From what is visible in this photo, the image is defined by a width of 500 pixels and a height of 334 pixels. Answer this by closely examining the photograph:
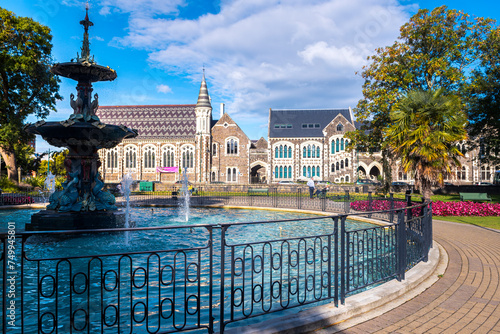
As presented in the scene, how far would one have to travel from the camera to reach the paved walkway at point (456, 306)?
163 inches

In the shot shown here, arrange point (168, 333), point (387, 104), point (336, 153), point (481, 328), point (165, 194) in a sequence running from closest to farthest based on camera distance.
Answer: point (168, 333) < point (481, 328) < point (387, 104) < point (165, 194) < point (336, 153)

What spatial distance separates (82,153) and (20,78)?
922 inches

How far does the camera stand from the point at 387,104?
964 inches

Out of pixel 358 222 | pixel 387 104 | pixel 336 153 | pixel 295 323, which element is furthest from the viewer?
pixel 336 153

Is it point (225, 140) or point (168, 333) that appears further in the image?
point (225, 140)

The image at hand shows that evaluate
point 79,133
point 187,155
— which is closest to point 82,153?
point 79,133

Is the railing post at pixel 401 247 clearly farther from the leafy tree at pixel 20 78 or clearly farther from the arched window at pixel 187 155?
the arched window at pixel 187 155

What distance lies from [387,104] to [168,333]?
24.8 metres

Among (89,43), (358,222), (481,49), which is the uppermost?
(481,49)

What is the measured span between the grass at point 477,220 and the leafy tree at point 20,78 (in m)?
29.9

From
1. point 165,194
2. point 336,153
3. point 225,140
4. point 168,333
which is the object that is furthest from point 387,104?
point 225,140

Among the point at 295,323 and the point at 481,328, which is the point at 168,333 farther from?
the point at 481,328

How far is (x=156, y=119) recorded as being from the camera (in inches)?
2362

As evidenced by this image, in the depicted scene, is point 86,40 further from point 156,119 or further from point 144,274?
point 156,119
